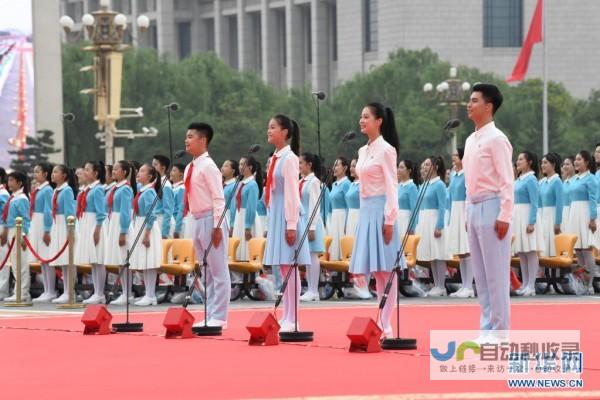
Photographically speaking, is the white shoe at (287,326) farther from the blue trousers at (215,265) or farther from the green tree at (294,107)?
the green tree at (294,107)

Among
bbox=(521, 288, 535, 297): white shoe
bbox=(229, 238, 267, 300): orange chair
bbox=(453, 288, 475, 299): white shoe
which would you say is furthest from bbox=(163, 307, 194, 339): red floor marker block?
bbox=(521, 288, 535, 297): white shoe

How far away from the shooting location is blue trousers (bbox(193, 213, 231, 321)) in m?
15.9

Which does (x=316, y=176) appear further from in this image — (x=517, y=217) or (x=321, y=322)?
(x=321, y=322)

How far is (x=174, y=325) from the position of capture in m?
15.0

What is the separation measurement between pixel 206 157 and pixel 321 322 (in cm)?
240

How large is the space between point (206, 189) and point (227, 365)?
12.0 ft

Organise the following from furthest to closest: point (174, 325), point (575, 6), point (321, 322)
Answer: point (575, 6)
point (321, 322)
point (174, 325)

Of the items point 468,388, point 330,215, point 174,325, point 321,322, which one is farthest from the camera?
point 330,215

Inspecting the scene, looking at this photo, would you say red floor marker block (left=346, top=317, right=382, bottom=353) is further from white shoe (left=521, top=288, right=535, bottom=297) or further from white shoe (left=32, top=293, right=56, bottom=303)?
white shoe (left=32, top=293, right=56, bottom=303)

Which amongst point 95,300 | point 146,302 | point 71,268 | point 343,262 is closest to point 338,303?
point 343,262

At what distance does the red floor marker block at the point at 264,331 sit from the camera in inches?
558

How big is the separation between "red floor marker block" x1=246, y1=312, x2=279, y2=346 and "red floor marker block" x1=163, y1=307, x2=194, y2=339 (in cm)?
97

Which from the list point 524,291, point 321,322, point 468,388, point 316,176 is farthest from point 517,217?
point 468,388

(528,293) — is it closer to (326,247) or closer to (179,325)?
(326,247)
